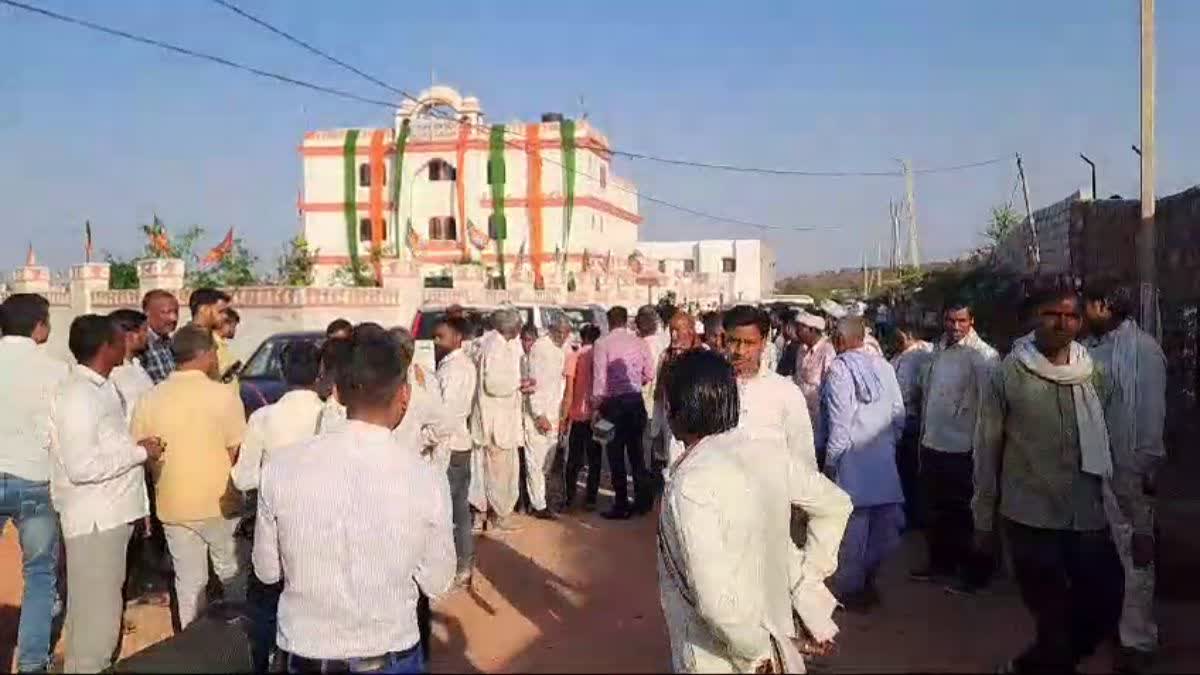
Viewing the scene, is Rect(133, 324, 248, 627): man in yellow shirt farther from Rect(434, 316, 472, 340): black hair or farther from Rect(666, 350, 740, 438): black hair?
Rect(666, 350, 740, 438): black hair

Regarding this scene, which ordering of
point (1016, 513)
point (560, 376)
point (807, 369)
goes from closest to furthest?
point (1016, 513)
point (807, 369)
point (560, 376)

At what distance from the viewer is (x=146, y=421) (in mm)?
5582

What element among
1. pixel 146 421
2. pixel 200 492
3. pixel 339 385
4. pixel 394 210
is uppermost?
pixel 394 210

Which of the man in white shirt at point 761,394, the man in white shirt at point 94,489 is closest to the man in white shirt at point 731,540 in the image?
the man in white shirt at point 761,394

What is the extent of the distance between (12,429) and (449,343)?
10.2ft

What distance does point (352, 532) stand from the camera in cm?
302

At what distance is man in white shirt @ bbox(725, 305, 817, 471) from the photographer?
525 cm

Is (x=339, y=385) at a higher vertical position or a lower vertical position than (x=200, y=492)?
higher

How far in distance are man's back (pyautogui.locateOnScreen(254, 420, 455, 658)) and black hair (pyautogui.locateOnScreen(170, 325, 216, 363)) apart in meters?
2.66

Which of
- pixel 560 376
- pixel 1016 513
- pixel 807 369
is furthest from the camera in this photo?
pixel 560 376

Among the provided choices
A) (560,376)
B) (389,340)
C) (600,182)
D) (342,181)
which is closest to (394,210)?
(342,181)

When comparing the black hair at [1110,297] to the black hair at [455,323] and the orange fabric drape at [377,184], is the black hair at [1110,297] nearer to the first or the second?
the black hair at [455,323]

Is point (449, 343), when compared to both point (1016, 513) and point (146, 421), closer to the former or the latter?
point (146, 421)

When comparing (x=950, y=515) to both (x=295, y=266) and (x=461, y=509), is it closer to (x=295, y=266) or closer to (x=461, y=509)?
(x=461, y=509)
